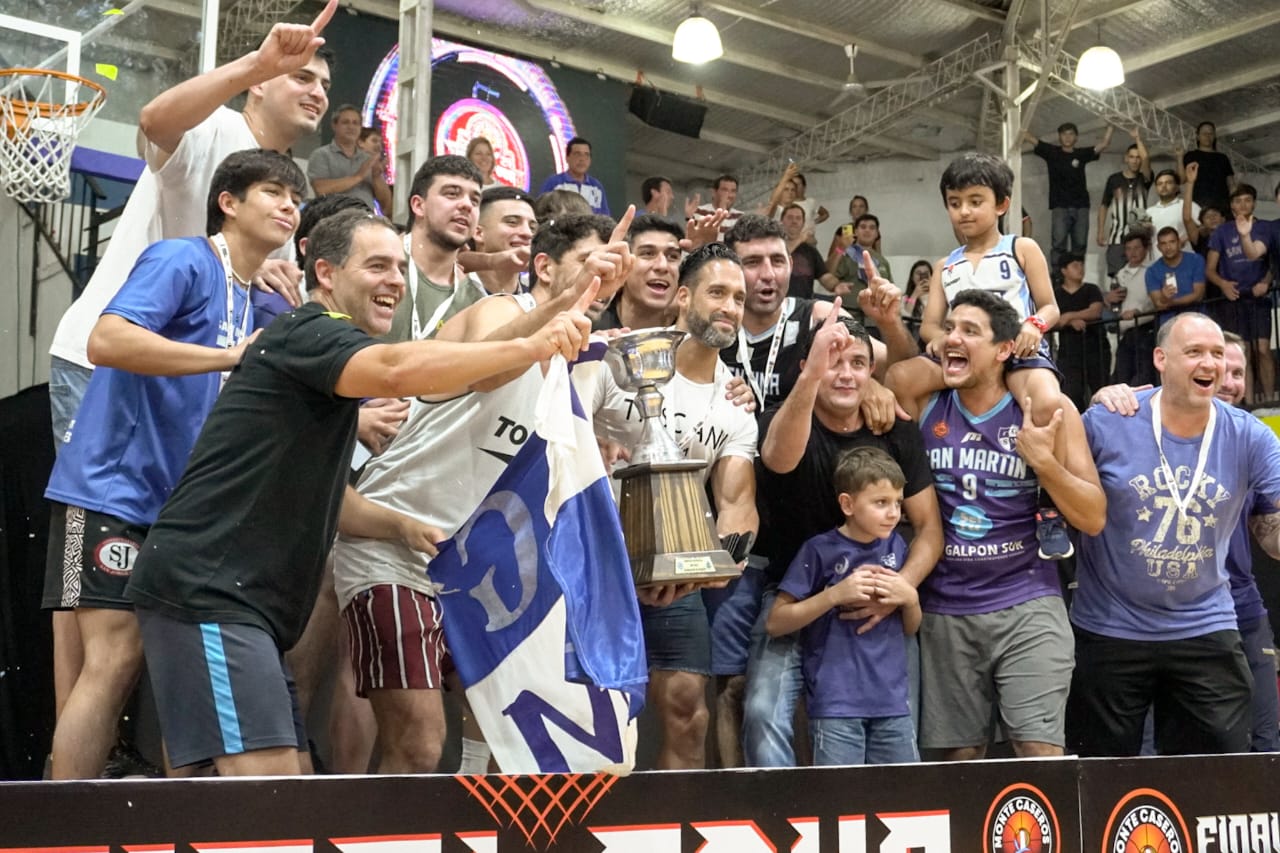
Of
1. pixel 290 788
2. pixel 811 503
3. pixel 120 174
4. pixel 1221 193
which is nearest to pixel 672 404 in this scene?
pixel 811 503

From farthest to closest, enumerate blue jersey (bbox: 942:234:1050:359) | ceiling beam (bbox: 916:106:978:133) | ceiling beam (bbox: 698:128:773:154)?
ceiling beam (bbox: 698:128:773:154) < ceiling beam (bbox: 916:106:978:133) < blue jersey (bbox: 942:234:1050:359)

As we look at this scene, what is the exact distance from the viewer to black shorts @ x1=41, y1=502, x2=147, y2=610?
3.38 m

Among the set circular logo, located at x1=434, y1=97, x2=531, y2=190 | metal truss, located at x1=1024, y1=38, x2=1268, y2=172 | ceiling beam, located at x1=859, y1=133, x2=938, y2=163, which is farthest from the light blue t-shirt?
circular logo, located at x1=434, y1=97, x2=531, y2=190

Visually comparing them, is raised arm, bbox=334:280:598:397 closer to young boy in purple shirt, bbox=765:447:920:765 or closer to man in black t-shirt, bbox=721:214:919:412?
young boy in purple shirt, bbox=765:447:920:765

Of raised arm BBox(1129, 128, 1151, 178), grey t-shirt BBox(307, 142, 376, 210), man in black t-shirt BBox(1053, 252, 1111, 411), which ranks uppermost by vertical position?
raised arm BBox(1129, 128, 1151, 178)

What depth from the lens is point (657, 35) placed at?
1387 cm

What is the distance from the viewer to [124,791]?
2.58m

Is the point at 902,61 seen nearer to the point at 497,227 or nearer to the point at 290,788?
the point at 497,227

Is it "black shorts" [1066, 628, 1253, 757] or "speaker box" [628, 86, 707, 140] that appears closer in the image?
"black shorts" [1066, 628, 1253, 757]

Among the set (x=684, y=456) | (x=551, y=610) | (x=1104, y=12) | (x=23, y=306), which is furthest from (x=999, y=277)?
(x=1104, y=12)

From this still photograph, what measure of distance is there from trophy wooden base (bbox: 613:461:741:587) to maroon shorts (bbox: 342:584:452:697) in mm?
620

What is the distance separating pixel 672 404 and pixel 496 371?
1590 mm

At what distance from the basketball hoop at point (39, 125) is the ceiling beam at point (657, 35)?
24.2 ft

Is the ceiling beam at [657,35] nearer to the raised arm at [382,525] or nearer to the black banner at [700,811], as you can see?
the raised arm at [382,525]
